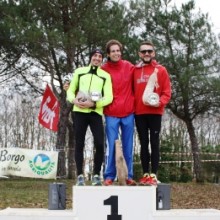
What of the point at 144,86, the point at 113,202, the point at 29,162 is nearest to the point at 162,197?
the point at 113,202

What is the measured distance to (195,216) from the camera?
15.0 feet

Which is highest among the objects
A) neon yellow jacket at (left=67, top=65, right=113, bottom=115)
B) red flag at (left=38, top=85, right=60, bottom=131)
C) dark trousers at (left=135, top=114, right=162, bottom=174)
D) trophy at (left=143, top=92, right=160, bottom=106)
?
red flag at (left=38, top=85, right=60, bottom=131)

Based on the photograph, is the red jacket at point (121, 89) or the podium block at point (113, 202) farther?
the red jacket at point (121, 89)

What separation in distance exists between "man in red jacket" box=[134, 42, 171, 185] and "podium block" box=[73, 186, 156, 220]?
1.58 ft

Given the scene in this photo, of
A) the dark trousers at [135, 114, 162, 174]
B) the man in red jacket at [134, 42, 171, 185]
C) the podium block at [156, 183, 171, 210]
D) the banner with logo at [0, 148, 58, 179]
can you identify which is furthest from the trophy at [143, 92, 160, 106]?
the banner with logo at [0, 148, 58, 179]

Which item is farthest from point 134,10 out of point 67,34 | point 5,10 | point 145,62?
point 145,62

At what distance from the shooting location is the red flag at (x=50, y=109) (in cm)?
1700

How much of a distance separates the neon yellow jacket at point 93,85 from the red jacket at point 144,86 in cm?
28

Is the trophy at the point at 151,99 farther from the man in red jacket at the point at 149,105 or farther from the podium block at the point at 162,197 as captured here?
the podium block at the point at 162,197

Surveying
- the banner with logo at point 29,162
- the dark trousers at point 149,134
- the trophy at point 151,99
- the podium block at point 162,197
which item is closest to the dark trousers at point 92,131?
the dark trousers at point 149,134

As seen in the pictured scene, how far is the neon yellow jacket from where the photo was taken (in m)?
5.04

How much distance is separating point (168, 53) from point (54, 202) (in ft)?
43.3

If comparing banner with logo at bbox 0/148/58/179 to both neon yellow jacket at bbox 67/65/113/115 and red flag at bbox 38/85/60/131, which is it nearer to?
red flag at bbox 38/85/60/131

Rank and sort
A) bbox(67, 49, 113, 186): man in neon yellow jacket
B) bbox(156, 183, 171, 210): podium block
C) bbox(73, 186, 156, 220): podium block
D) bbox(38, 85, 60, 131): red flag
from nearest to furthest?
bbox(73, 186, 156, 220): podium block, bbox(156, 183, 171, 210): podium block, bbox(67, 49, 113, 186): man in neon yellow jacket, bbox(38, 85, 60, 131): red flag
